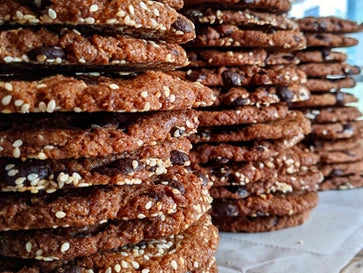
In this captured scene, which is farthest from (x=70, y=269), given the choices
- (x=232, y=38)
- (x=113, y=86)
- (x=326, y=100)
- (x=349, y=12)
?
(x=349, y=12)

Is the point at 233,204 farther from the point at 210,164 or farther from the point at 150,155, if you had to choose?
the point at 150,155

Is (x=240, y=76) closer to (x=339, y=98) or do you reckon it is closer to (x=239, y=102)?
(x=239, y=102)

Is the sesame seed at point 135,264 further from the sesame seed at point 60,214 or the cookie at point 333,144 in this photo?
the cookie at point 333,144

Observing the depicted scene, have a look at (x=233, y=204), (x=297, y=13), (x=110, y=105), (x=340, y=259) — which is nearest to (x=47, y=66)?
(x=110, y=105)

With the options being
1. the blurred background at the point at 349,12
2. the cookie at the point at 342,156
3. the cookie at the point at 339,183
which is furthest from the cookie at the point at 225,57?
the blurred background at the point at 349,12

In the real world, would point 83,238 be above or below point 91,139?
below

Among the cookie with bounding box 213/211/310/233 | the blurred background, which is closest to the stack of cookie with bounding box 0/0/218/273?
the cookie with bounding box 213/211/310/233
